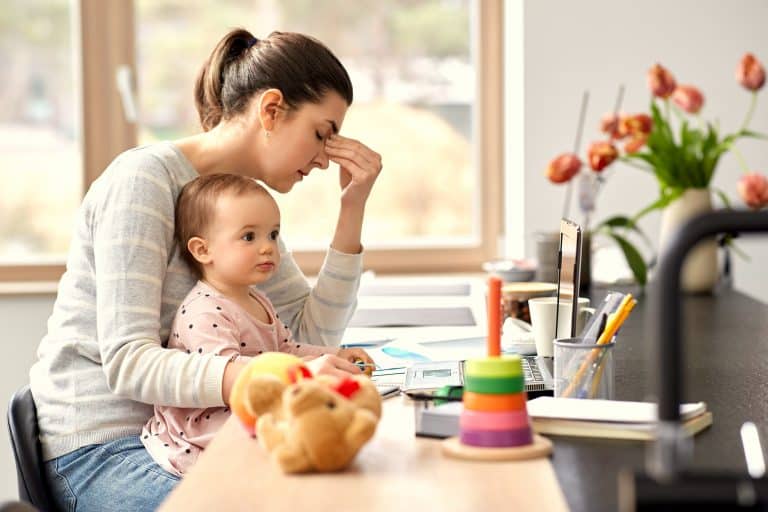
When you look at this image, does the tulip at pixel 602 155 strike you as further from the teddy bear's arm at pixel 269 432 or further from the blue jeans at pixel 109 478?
the teddy bear's arm at pixel 269 432

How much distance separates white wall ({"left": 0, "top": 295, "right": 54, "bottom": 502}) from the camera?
322 centimetres

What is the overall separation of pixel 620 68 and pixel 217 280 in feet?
5.98

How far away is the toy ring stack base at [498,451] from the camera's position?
103 cm

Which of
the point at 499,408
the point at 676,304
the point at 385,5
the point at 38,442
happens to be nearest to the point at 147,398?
the point at 38,442

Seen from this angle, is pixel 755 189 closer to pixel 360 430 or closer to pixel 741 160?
pixel 741 160

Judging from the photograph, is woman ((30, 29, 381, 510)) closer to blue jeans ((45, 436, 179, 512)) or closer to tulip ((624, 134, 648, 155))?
blue jeans ((45, 436, 179, 512))

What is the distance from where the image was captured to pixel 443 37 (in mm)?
3402

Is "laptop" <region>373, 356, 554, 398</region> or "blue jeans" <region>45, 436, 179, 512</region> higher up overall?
"laptop" <region>373, 356, 554, 398</region>

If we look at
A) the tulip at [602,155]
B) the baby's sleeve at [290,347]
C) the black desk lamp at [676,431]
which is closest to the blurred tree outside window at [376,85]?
the tulip at [602,155]

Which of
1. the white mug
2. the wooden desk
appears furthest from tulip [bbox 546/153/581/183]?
the wooden desk

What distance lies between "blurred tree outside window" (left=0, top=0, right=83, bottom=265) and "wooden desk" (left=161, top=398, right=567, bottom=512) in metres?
2.45

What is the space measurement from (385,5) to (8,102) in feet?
3.79

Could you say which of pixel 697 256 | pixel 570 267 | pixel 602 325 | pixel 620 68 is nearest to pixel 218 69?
pixel 570 267

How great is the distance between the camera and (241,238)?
5.16 ft
